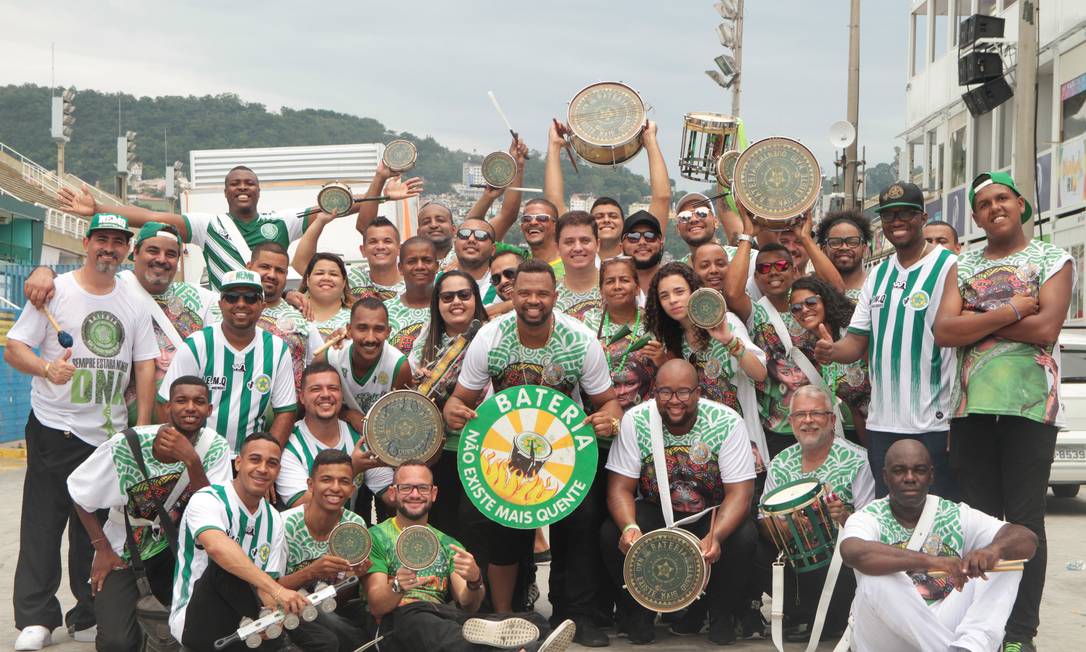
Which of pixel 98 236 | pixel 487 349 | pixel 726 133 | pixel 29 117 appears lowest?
pixel 487 349

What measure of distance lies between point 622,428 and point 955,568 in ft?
7.69

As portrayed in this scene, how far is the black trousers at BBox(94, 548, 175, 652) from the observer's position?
22.5 feet

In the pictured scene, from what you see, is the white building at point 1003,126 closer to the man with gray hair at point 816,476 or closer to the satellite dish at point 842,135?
the satellite dish at point 842,135

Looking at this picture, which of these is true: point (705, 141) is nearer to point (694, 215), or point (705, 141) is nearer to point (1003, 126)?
point (694, 215)

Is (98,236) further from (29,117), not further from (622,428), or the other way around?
(29,117)

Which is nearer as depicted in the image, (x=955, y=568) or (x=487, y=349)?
(x=955, y=568)

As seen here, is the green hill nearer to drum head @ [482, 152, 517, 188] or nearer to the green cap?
drum head @ [482, 152, 517, 188]

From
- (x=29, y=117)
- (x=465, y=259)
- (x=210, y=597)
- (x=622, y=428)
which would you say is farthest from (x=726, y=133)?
(x=29, y=117)

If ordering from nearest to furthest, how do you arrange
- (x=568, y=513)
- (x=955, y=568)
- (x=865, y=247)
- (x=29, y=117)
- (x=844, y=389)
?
(x=955, y=568), (x=568, y=513), (x=844, y=389), (x=865, y=247), (x=29, y=117)

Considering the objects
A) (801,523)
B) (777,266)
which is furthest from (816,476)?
(777,266)

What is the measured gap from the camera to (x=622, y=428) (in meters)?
7.60

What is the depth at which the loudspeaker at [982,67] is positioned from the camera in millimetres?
21844

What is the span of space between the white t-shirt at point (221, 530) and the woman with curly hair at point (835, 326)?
3.51 m

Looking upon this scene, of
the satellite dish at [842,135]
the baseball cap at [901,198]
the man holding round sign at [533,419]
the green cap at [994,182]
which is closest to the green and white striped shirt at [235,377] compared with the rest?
the man holding round sign at [533,419]
